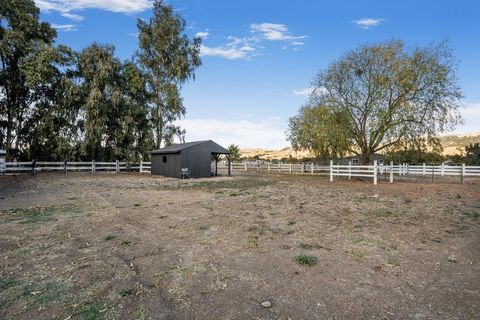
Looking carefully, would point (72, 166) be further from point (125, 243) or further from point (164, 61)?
point (125, 243)

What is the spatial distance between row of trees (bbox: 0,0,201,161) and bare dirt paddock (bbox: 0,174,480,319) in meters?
19.4

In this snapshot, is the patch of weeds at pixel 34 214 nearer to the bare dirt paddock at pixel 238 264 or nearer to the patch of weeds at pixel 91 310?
the bare dirt paddock at pixel 238 264

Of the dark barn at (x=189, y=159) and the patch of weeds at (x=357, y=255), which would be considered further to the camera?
the dark barn at (x=189, y=159)

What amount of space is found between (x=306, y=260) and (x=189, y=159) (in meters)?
18.9

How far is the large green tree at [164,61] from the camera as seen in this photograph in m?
28.4

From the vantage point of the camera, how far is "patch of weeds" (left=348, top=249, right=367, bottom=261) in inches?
188

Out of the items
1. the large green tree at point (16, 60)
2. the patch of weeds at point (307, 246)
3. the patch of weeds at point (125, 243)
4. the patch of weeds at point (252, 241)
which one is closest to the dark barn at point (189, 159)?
the large green tree at point (16, 60)

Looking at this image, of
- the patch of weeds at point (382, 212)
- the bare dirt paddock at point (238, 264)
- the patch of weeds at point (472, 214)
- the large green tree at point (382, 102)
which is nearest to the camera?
the bare dirt paddock at point (238, 264)

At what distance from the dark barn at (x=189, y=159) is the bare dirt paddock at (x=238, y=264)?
13.9m

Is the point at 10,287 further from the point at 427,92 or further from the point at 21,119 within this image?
the point at 21,119

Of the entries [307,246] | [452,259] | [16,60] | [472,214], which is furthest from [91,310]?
[16,60]

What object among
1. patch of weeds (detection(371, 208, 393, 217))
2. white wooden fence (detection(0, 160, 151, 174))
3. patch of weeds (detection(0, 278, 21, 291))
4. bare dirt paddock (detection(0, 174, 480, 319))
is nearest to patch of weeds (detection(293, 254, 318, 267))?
bare dirt paddock (detection(0, 174, 480, 319))

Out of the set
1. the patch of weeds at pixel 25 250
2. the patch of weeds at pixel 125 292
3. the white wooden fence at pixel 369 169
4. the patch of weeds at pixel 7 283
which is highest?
the white wooden fence at pixel 369 169

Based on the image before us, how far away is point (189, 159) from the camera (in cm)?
2267
